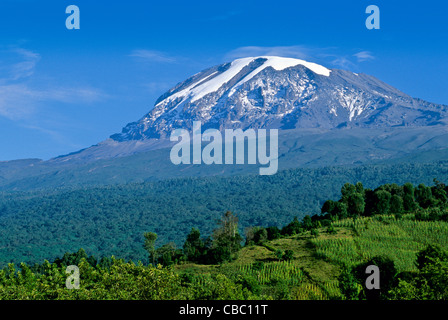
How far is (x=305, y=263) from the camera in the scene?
200 feet

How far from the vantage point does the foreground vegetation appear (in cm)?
3941

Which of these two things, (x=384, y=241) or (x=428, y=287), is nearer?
(x=428, y=287)

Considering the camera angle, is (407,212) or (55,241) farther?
(55,241)

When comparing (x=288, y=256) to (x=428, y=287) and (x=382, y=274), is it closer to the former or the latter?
(x=382, y=274)

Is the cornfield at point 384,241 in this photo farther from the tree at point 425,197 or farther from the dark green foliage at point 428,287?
the dark green foliage at point 428,287

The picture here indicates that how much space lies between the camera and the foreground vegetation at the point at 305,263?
39406 millimetres

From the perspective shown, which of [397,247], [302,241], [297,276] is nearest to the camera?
[297,276]

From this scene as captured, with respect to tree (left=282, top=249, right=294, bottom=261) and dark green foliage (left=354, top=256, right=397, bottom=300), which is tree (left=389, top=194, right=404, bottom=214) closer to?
tree (left=282, top=249, right=294, bottom=261)

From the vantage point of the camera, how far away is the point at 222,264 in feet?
216

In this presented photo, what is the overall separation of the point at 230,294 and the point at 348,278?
1270cm

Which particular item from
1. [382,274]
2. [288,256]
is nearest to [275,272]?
[288,256]

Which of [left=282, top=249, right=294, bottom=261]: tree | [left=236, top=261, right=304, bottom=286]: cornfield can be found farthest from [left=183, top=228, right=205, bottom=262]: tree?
[left=282, top=249, right=294, bottom=261]: tree
